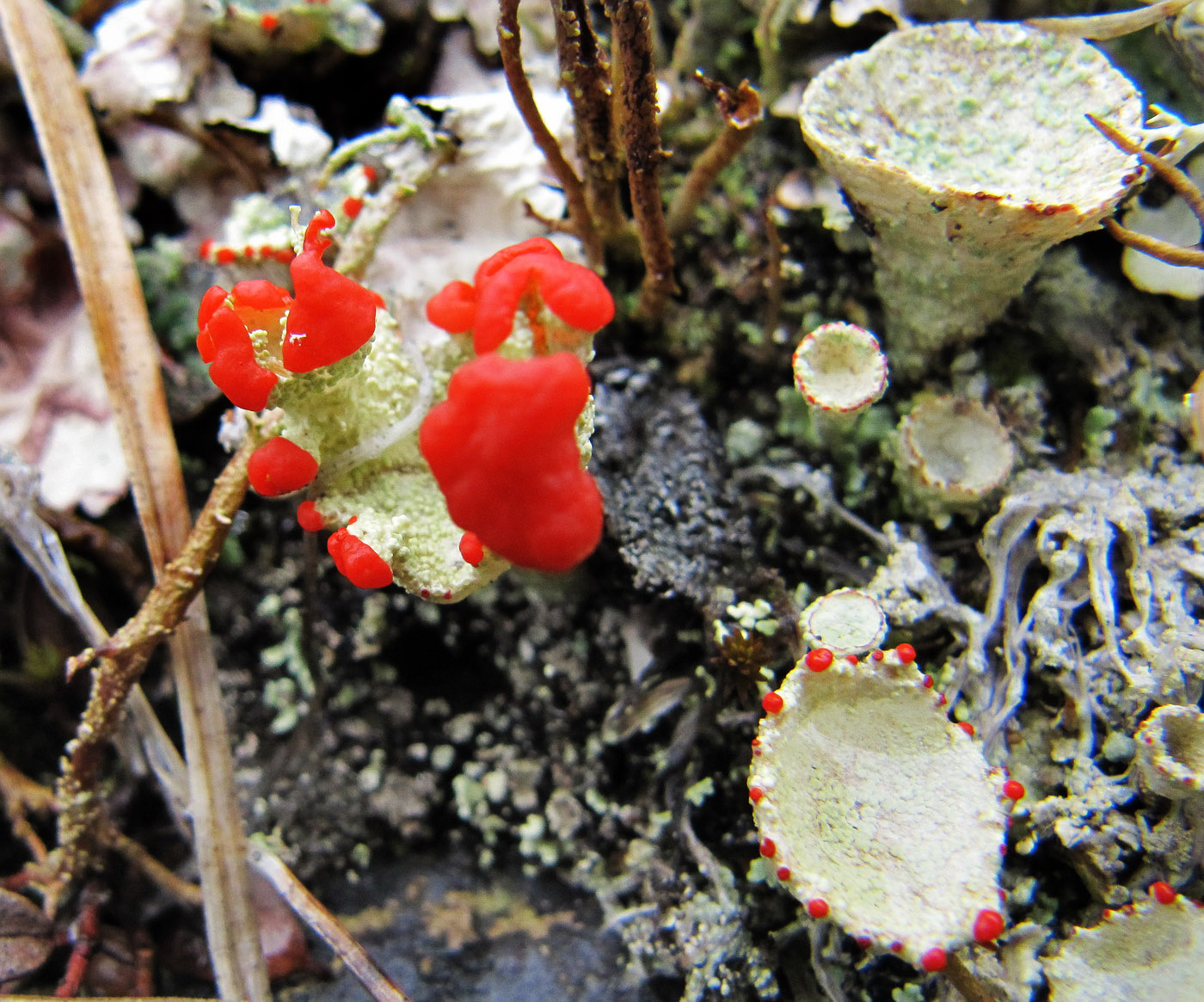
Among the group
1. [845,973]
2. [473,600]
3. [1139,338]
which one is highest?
[1139,338]

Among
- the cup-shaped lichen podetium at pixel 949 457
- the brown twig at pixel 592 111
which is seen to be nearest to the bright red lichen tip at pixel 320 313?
the brown twig at pixel 592 111

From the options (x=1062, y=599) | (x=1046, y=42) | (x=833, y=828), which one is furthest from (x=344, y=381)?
(x=1046, y=42)

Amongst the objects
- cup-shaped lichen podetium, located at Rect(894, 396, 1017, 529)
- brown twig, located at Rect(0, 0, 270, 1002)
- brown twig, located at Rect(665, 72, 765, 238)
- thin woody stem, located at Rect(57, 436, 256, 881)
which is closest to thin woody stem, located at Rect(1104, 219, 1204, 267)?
cup-shaped lichen podetium, located at Rect(894, 396, 1017, 529)

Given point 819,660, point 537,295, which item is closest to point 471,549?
point 537,295

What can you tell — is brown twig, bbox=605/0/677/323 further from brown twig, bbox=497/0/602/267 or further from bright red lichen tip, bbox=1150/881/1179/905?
bright red lichen tip, bbox=1150/881/1179/905

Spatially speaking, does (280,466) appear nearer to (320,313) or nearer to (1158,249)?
(320,313)

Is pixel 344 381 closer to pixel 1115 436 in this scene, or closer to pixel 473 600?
pixel 473 600

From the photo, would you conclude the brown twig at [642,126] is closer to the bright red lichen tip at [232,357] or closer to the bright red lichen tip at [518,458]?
the bright red lichen tip at [518,458]
